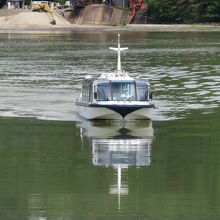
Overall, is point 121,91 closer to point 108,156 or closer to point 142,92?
point 142,92

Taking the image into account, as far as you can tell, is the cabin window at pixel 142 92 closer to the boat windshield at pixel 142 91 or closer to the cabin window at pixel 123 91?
the boat windshield at pixel 142 91

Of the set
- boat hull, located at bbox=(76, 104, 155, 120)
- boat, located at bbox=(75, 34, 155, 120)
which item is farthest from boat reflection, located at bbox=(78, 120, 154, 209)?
boat, located at bbox=(75, 34, 155, 120)

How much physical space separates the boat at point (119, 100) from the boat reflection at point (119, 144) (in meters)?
0.45

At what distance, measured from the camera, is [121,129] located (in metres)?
44.0

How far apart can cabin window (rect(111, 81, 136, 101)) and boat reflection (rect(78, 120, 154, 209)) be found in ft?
3.98

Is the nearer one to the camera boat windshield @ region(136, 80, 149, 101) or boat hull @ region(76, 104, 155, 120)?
boat hull @ region(76, 104, 155, 120)

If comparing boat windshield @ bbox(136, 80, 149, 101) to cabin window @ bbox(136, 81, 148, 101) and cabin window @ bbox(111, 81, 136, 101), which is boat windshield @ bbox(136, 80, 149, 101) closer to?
cabin window @ bbox(136, 81, 148, 101)

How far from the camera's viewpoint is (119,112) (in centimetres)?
4503

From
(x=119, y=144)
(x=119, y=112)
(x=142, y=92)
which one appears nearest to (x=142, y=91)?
(x=142, y=92)

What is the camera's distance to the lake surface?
88.0ft

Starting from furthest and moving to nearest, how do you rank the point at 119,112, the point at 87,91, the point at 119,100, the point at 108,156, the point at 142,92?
1. the point at 87,91
2. the point at 142,92
3. the point at 119,100
4. the point at 119,112
5. the point at 108,156

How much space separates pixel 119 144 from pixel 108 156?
3.36 m

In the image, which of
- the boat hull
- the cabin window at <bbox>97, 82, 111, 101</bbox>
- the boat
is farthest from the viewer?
Result: the cabin window at <bbox>97, 82, 111, 101</bbox>

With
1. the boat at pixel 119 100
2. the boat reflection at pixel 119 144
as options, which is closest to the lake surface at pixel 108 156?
the boat reflection at pixel 119 144
